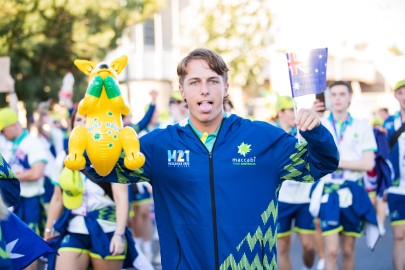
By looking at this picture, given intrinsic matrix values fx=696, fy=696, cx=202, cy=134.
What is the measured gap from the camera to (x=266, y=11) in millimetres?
30219

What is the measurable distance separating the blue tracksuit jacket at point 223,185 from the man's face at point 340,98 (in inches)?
144

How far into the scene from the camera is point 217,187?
3832 mm

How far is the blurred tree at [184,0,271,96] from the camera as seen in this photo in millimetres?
29922

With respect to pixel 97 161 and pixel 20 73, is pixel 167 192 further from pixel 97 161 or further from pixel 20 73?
pixel 20 73

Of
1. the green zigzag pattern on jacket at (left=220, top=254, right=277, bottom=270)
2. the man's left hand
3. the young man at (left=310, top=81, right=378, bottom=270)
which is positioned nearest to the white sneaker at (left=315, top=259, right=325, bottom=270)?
A: the young man at (left=310, top=81, right=378, bottom=270)

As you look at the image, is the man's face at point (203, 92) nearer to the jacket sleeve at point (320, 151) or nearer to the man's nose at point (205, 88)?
the man's nose at point (205, 88)

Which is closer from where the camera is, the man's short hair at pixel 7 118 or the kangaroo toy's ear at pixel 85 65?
the kangaroo toy's ear at pixel 85 65

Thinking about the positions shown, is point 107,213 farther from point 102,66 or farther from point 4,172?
point 102,66

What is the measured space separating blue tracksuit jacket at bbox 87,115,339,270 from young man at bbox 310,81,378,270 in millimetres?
3491

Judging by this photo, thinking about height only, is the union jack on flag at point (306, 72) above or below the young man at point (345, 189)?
above

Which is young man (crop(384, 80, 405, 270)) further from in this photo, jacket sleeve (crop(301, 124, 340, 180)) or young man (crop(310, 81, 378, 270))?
jacket sleeve (crop(301, 124, 340, 180))

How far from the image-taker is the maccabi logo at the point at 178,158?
390 centimetres

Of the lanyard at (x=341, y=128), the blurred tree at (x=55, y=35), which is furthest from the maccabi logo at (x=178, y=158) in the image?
the blurred tree at (x=55, y=35)

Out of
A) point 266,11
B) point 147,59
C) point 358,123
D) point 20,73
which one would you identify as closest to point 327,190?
point 358,123
